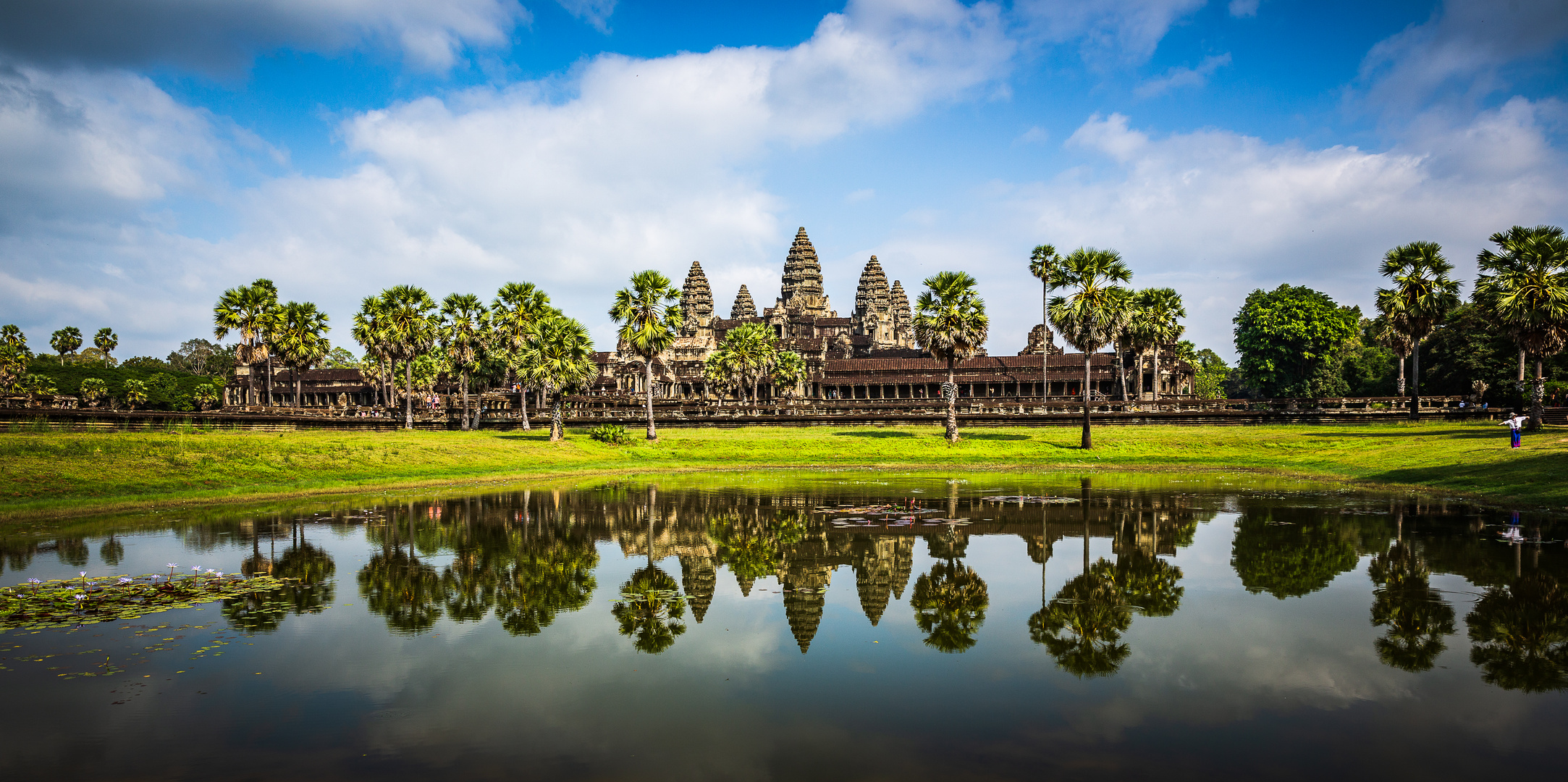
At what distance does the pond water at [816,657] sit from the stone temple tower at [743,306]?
127 m

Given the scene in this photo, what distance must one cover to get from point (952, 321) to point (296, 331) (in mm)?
56147

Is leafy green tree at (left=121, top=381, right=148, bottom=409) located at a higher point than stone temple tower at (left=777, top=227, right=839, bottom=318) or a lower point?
lower

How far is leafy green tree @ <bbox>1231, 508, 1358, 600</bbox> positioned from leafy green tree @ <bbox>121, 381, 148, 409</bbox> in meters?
110

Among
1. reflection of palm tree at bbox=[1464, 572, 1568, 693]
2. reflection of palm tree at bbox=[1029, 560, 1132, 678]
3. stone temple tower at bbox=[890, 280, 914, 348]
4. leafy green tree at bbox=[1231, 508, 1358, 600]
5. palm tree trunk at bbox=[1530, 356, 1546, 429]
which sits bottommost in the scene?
leafy green tree at bbox=[1231, 508, 1358, 600]

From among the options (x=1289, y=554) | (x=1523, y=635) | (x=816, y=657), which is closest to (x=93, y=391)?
(x=816, y=657)

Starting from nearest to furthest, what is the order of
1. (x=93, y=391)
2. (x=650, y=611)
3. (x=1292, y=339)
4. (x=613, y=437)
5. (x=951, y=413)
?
1. (x=650, y=611)
2. (x=613, y=437)
3. (x=951, y=413)
4. (x=1292, y=339)
5. (x=93, y=391)

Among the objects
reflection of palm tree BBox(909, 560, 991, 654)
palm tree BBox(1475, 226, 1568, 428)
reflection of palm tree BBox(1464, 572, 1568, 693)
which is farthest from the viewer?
palm tree BBox(1475, 226, 1568, 428)

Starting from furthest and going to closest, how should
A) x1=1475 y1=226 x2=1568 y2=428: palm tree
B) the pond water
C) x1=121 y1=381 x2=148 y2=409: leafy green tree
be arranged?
x1=121 y1=381 x2=148 y2=409: leafy green tree, x1=1475 y1=226 x2=1568 y2=428: palm tree, the pond water

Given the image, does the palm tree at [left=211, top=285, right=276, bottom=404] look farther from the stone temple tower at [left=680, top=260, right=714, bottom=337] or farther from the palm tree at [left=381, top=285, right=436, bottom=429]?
the stone temple tower at [left=680, top=260, right=714, bottom=337]

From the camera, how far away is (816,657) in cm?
1083

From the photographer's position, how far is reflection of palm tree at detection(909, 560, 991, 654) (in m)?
11.6

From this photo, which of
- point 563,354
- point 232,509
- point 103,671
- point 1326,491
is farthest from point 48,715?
point 563,354

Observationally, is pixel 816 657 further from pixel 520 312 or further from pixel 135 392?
pixel 135 392

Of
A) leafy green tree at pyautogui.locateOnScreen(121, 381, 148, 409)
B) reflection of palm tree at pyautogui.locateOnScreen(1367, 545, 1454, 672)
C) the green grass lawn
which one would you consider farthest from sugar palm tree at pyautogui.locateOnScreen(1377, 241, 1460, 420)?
leafy green tree at pyautogui.locateOnScreen(121, 381, 148, 409)
